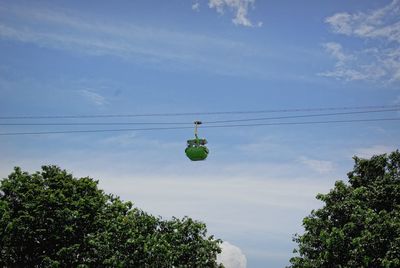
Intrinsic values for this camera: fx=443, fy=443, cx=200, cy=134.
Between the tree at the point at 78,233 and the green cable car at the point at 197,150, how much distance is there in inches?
514

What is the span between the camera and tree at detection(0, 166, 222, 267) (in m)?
28.3

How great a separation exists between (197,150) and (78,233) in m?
19.2

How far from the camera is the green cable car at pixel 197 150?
15992mm

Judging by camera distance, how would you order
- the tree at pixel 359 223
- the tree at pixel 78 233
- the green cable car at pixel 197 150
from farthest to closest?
the tree at pixel 78 233
the tree at pixel 359 223
the green cable car at pixel 197 150

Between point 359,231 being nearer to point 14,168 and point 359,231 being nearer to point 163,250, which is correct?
point 163,250

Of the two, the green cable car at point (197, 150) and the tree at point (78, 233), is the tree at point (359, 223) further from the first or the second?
the green cable car at point (197, 150)

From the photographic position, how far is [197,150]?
16.0 meters

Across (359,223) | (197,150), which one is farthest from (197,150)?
(359,223)

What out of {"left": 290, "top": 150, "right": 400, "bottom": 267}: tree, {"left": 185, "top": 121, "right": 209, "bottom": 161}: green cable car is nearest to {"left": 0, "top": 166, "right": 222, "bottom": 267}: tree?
{"left": 290, "top": 150, "right": 400, "bottom": 267}: tree

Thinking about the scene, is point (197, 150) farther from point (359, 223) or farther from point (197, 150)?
point (359, 223)

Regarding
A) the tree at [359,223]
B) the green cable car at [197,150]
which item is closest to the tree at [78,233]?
the tree at [359,223]

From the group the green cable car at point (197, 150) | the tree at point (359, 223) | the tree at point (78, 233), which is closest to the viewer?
the green cable car at point (197, 150)

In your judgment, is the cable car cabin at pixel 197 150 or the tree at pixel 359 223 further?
the tree at pixel 359 223

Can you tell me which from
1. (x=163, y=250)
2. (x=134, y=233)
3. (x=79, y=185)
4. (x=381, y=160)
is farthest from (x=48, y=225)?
(x=381, y=160)
